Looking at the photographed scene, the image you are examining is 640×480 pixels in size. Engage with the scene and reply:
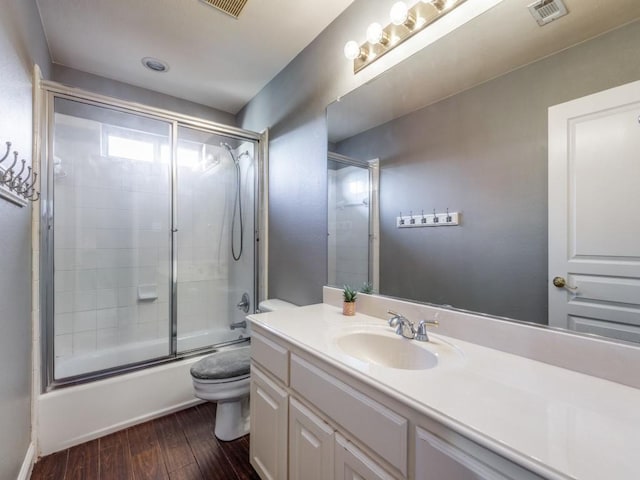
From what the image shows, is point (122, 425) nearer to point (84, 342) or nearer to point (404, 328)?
point (84, 342)

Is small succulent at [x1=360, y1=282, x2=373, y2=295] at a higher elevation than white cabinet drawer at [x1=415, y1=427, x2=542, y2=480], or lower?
higher

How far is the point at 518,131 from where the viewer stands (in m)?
1.00

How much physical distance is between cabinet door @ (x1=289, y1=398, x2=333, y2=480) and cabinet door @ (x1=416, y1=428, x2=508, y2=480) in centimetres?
36

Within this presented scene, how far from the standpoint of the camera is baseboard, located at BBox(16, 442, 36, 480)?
1368 millimetres

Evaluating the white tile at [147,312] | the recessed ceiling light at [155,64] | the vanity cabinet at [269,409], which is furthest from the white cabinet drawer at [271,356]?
the recessed ceiling light at [155,64]

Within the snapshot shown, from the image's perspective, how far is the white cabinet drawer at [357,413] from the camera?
729 mm

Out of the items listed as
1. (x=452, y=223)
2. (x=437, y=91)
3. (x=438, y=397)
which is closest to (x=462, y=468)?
(x=438, y=397)

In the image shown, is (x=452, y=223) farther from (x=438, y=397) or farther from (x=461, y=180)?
(x=438, y=397)

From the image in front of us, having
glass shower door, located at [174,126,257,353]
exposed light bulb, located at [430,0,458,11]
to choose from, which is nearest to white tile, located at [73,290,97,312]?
glass shower door, located at [174,126,257,353]

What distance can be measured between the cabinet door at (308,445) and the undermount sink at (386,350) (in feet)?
0.87

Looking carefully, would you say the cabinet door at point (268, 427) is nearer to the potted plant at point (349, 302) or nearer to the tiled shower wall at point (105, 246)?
the potted plant at point (349, 302)

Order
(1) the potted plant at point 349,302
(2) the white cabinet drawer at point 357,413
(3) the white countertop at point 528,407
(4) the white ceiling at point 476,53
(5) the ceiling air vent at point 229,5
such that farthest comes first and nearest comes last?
(5) the ceiling air vent at point 229,5 < (1) the potted plant at point 349,302 < (4) the white ceiling at point 476,53 < (2) the white cabinet drawer at point 357,413 < (3) the white countertop at point 528,407

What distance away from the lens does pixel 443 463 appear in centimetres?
63

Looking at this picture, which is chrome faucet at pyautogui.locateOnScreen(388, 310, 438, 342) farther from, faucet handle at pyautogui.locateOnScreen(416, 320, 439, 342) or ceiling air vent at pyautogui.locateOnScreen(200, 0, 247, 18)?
ceiling air vent at pyautogui.locateOnScreen(200, 0, 247, 18)
